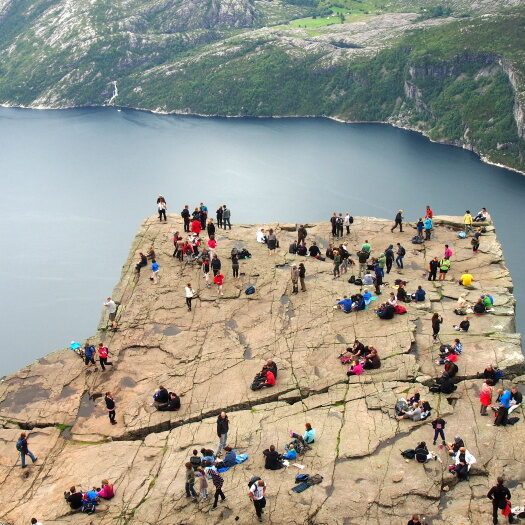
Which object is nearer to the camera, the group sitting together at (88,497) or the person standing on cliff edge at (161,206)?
the group sitting together at (88,497)

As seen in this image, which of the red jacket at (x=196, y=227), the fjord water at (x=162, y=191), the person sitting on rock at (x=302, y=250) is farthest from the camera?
the fjord water at (x=162, y=191)

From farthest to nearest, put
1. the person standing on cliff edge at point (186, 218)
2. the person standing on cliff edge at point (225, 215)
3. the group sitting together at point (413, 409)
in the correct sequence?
1. the person standing on cliff edge at point (225, 215)
2. the person standing on cliff edge at point (186, 218)
3. the group sitting together at point (413, 409)

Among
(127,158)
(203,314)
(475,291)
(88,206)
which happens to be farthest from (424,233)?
(127,158)

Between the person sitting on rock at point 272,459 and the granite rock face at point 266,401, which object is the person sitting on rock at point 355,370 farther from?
the person sitting on rock at point 272,459

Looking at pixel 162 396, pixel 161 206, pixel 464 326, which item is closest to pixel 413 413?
pixel 464 326

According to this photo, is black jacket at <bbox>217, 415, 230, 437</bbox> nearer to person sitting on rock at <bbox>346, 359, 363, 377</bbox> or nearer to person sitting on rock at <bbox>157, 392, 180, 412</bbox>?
person sitting on rock at <bbox>157, 392, 180, 412</bbox>

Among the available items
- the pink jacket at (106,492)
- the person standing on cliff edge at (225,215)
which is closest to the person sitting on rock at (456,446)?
the pink jacket at (106,492)

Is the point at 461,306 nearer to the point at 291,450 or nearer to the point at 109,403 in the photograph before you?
the point at 291,450
